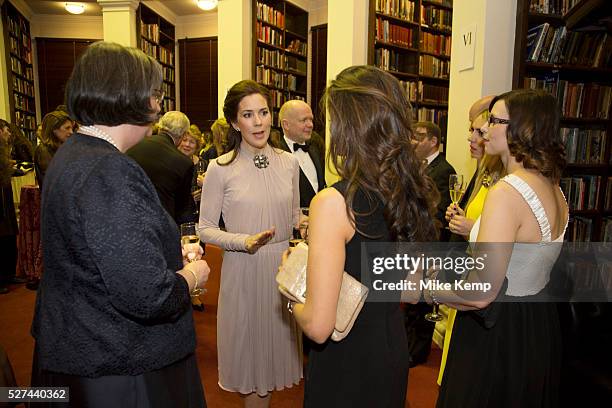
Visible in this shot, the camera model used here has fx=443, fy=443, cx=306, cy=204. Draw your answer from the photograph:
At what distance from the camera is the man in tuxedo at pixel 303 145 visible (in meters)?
3.70

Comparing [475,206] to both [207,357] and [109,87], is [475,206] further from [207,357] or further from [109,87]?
[207,357]

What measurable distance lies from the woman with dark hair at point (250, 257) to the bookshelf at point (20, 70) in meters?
6.89

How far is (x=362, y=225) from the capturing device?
1.20m

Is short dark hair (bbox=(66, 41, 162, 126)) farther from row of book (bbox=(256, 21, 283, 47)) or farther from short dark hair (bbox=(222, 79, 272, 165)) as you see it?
row of book (bbox=(256, 21, 283, 47))

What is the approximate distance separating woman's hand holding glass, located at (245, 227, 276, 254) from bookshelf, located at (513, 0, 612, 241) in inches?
93.4

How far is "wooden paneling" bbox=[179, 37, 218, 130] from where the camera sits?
31.2 feet

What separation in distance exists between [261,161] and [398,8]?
4.59 m

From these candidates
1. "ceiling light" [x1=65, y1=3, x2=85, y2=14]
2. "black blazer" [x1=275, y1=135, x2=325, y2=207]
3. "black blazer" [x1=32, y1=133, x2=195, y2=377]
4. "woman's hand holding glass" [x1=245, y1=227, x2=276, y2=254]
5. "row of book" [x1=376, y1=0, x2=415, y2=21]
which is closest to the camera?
"black blazer" [x1=32, y1=133, x2=195, y2=377]

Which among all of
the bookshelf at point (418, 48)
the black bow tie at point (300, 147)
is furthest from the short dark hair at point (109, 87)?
the bookshelf at point (418, 48)

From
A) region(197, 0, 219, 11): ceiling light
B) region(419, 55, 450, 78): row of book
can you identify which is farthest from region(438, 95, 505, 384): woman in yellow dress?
region(197, 0, 219, 11): ceiling light

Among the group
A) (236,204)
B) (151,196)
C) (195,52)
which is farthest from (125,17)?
(151,196)

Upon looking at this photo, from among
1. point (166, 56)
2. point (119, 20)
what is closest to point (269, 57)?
point (119, 20)

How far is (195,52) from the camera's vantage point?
31.5ft

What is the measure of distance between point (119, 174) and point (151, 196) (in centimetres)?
10
